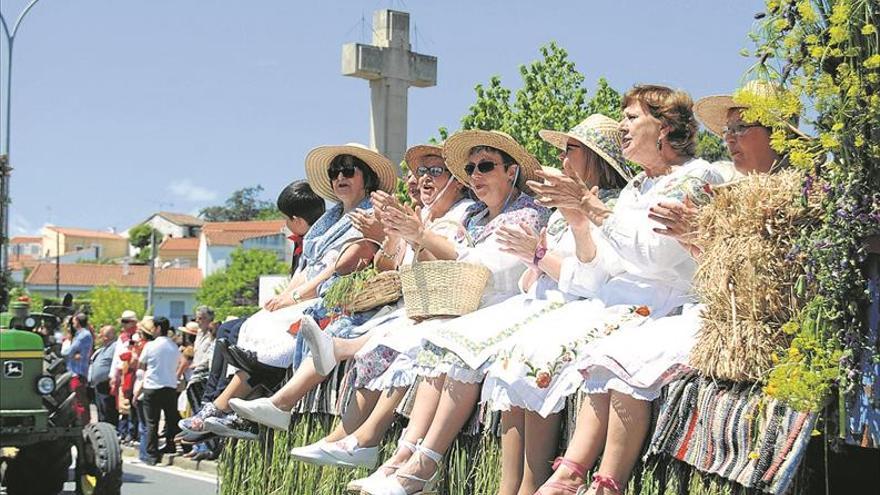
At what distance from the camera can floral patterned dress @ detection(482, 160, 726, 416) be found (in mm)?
5078

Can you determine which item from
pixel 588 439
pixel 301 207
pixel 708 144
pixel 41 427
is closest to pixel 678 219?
pixel 588 439

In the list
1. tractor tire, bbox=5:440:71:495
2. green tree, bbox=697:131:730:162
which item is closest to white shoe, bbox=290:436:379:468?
green tree, bbox=697:131:730:162

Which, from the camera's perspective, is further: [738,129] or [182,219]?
[182,219]

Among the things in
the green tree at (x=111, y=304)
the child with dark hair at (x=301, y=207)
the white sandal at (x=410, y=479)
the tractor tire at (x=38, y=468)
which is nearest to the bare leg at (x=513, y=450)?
the white sandal at (x=410, y=479)

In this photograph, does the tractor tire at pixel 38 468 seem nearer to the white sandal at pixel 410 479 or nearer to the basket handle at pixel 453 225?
the basket handle at pixel 453 225

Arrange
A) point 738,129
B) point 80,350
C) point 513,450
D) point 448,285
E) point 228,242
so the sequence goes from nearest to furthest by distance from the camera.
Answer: point 738,129
point 513,450
point 448,285
point 80,350
point 228,242

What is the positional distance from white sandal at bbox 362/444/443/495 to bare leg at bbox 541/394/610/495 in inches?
39.5

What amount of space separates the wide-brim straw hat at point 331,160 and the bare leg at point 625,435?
3596mm

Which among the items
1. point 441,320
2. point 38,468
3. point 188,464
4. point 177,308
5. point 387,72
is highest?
point 387,72

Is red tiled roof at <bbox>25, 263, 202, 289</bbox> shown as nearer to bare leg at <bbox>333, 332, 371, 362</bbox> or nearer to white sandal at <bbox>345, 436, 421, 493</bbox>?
bare leg at <bbox>333, 332, 371, 362</bbox>

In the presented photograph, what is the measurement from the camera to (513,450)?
548 cm

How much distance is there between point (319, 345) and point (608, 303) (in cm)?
207

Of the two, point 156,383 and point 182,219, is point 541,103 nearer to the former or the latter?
point 156,383

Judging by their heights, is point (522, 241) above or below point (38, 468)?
above
